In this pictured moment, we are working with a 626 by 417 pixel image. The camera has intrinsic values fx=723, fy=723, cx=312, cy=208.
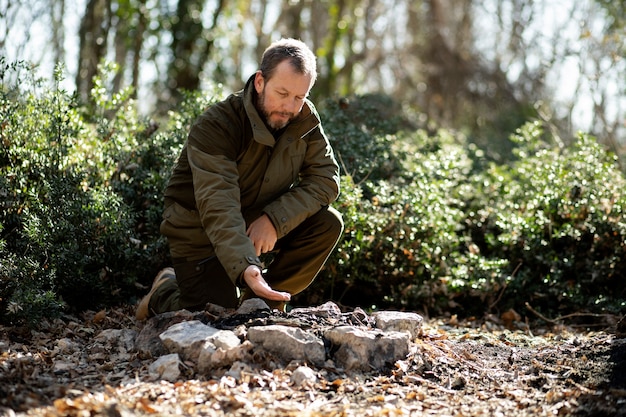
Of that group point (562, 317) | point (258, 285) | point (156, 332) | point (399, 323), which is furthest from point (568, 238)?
point (156, 332)

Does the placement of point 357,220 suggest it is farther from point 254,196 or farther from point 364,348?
point 364,348

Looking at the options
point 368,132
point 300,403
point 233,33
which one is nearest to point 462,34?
point 233,33

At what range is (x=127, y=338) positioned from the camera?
165 inches

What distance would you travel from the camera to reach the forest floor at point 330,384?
3.15 m

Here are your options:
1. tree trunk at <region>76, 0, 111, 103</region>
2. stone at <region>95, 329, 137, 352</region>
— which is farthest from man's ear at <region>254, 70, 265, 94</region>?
tree trunk at <region>76, 0, 111, 103</region>

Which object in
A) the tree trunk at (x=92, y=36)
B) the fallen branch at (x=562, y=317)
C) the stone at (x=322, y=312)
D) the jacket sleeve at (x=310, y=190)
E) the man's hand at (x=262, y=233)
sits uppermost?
the tree trunk at (x=92, y=36)

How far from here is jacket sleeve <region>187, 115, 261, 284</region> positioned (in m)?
3.84

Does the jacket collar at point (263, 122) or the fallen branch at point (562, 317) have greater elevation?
the jacket collar at point (263, 122)

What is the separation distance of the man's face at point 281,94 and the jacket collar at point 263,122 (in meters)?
0.05

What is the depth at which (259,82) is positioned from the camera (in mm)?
4156

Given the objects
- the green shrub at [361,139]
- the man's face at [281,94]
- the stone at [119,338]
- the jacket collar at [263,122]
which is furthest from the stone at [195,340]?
the green shrub at [361,139]

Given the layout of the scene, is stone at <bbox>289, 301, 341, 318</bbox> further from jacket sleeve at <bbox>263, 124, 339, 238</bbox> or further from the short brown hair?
the short brown hair

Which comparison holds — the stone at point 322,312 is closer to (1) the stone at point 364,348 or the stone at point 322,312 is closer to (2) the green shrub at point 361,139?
(1) the stone at point 364,348

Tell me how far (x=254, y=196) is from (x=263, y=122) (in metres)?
0.51
